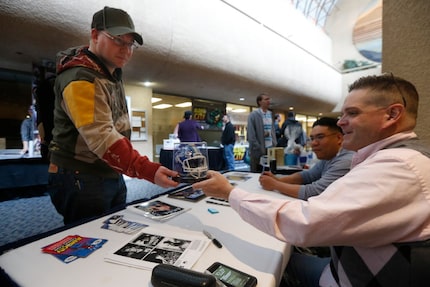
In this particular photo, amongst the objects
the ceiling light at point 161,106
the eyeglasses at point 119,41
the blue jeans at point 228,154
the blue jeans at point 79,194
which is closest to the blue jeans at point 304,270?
the blue jeans at point 79,194

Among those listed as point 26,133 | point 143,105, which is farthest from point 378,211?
point 143,105

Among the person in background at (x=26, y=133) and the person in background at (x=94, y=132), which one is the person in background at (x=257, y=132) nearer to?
the person in background at (x=94, y=132)

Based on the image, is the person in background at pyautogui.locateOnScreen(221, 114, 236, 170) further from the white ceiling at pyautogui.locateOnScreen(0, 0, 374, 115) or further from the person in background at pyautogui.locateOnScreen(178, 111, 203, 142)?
the white ceiling at pyautogui.locateOnScreen(0, 0, 374, 115)

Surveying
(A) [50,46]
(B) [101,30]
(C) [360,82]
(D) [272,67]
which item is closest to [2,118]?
(A) [50,46]

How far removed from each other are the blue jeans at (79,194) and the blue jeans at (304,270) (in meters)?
0.85

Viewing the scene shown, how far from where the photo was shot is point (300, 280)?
38.6 inches

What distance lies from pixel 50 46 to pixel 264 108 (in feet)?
9.76

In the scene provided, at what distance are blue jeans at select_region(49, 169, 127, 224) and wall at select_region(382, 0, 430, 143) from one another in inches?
63.4

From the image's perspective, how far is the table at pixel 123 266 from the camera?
22.2 inches

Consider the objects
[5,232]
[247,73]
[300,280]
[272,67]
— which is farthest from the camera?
[272,67]

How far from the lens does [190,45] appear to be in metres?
4.07

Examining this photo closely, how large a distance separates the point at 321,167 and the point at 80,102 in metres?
1.53

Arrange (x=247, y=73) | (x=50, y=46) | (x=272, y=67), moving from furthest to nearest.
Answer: (x=272, y=67) → (x=247, y=73) → (x=50, y=46)

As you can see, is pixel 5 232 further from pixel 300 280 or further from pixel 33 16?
pixel 300 280
